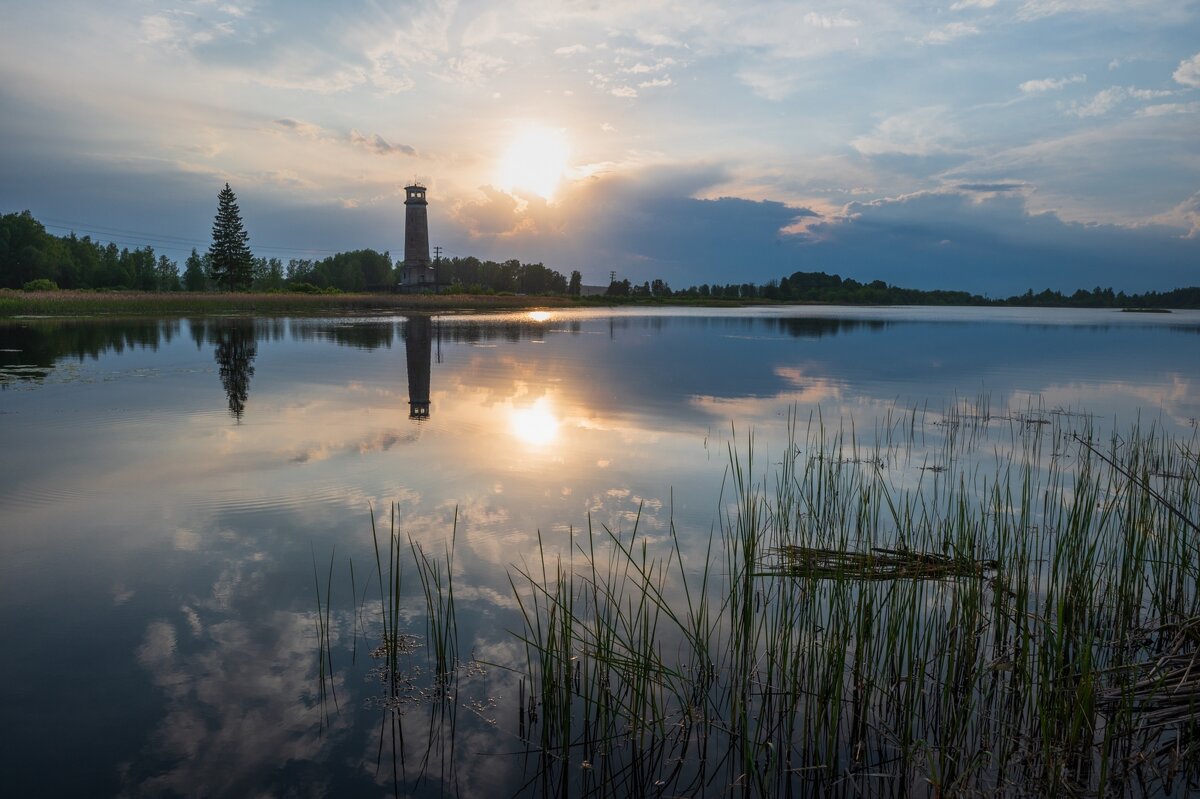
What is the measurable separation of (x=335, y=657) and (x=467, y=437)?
6.82m

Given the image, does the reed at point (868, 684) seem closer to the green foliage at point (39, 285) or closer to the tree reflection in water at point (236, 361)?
the tree reflection in water at point (236, 361)

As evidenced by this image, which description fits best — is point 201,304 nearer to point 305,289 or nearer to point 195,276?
point 305,289

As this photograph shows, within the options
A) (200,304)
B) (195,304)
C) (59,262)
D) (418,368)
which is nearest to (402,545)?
(418,368)

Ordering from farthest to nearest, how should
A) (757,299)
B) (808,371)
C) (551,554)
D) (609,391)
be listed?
(757,299) < (808,371) < (609,391) < (551,554)

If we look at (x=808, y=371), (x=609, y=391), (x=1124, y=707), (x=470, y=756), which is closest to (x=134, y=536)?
(x=470, y=756)

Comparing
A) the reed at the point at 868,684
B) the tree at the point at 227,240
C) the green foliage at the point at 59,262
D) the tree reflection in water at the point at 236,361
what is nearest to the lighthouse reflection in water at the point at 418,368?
the tree reflection in water at the point at 236,361

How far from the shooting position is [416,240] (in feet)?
302

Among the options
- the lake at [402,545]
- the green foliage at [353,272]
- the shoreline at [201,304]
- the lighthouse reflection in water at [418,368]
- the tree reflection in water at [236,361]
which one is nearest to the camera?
the lake at [402,545]

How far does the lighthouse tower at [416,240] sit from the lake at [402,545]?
75.1m

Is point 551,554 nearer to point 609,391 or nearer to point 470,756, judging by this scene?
point 470,756

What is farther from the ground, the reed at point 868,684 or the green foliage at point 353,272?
the green foliage at point 353,272

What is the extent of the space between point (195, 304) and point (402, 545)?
5439cm

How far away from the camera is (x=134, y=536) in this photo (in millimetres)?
6711

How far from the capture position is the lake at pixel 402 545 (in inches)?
149
